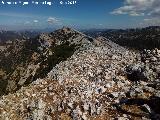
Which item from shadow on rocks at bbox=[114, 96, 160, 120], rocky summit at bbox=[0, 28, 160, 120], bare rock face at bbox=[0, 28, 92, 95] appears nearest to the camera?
shadow on rocks at bbox=[114, 96, 160, 120]

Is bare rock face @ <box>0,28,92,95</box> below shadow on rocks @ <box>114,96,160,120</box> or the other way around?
below

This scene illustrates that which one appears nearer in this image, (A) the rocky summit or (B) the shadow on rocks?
(B) the shadow on rocks

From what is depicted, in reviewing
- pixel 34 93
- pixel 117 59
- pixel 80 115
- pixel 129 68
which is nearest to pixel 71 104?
pixel 80 115

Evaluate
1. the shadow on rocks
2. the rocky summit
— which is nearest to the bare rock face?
the rocky summit

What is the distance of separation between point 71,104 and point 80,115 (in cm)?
213

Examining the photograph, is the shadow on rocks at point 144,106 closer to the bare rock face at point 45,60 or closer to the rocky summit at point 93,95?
the rocky summit at point 93,95

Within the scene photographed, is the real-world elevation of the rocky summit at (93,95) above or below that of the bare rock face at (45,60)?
above

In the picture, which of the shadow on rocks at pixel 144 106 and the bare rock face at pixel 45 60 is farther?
the bare rock face at pixel 45 60

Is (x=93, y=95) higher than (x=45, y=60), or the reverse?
(x=93, y=95)

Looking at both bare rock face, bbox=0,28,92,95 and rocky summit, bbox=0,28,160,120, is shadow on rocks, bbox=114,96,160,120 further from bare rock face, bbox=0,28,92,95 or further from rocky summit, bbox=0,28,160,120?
bare rock face, bbox=0,28,92,95

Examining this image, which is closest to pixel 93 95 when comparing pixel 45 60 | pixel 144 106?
pixel 144 106

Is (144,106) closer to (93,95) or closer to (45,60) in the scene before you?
(93,95)

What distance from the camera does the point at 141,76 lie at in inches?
1153

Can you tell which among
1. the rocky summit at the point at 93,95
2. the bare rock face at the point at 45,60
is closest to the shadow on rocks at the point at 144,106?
the rocky summit at the point at 93,95
